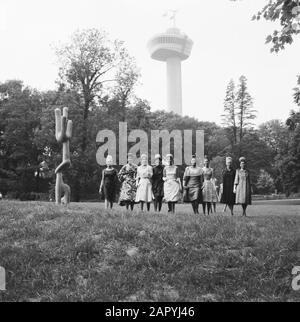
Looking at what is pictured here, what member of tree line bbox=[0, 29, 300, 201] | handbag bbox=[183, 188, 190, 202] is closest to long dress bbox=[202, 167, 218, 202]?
handbag bbox=[183, 188, 190, 202]

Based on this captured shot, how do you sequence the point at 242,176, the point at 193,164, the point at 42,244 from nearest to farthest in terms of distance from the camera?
the point at 42,244
the point at 193,164
the point at 242,176

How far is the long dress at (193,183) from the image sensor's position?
1448cm

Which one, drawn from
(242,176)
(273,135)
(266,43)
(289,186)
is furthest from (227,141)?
(266,43)

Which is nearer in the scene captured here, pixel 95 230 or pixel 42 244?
pixel 42 244

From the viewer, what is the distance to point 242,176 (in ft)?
50.8

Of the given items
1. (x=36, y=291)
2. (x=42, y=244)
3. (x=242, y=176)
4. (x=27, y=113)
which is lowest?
(x=36, y=291)

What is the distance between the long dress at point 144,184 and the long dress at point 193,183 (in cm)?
118

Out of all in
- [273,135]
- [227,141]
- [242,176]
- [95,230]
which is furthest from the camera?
[273,135]

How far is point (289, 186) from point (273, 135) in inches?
1444

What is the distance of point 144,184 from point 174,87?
150m

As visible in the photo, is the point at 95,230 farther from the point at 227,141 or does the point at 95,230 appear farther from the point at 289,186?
the point at 227,141

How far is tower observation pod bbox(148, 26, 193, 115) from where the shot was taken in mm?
161375

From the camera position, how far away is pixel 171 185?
1446 centimetres

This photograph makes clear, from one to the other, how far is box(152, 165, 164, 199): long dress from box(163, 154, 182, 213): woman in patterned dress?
8.8 inches
